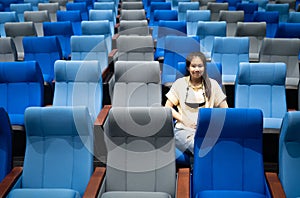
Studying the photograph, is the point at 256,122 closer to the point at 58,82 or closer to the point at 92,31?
the point at 58,82

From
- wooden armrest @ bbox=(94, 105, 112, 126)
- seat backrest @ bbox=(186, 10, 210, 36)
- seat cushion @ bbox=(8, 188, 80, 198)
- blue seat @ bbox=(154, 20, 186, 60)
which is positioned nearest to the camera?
seat cushion @ bbox=(8, 188, 80, 198)

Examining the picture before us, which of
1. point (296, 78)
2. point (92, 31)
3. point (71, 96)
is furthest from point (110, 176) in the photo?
point (92, 31)

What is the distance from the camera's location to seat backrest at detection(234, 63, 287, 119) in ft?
4.52

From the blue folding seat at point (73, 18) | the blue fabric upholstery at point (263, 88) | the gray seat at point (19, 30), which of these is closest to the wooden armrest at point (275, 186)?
the blue fabric upholstery at point (263, 88)

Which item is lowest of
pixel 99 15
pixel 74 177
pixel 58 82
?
pixel 74 177

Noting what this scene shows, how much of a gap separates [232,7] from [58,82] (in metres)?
1.93

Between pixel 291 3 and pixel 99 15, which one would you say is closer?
pixel 99 15

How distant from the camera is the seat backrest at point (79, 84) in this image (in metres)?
1.42

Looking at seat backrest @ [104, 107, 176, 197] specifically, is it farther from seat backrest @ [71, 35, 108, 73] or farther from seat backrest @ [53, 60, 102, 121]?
seat backrest @ [71, 35, 108, 73]

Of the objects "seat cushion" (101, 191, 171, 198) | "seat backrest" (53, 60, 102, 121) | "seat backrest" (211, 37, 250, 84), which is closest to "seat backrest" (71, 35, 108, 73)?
"seat backrest" (53, 60, 102, 121)

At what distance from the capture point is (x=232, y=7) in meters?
3.04

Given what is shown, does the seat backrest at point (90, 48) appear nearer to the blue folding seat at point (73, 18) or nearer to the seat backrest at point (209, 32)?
the seat backrest at point (209, 32)

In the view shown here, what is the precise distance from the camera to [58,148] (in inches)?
39.9

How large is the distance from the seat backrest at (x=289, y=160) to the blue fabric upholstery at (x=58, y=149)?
1.48ft
